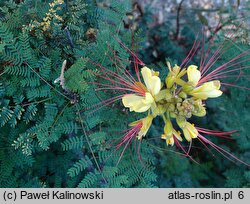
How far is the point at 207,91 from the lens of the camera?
1486mm

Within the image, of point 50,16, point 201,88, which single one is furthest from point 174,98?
point 50,16

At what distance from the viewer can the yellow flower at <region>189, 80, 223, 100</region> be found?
148cm

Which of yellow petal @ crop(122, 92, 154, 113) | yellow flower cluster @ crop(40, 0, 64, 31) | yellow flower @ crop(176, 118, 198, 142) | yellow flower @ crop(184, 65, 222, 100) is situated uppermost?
yellow flower cluster @ crop(40, 0, 64, 31)

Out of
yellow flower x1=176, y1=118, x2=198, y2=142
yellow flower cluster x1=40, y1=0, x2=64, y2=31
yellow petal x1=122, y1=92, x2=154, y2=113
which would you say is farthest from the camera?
yellow flower cluster x1=40, y1=0, x2=64, y2=31

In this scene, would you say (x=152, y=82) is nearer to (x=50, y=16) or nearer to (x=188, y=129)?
(x=188, y=129)

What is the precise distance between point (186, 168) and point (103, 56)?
1523 millimetres

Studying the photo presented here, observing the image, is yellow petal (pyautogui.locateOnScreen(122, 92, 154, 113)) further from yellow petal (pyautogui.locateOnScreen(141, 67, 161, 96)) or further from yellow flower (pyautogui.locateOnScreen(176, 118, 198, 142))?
yellow flower (pyautogui.locateOnScreen(176, 118, 198, 142))

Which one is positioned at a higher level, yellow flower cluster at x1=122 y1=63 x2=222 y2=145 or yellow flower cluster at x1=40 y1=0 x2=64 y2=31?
yellow flower cluster at x1=40 y1=0 x2=64 y2=31

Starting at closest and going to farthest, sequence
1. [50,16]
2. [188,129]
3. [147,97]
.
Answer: [147,97]
[188,129]
[50,16]

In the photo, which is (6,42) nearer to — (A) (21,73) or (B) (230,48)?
(A) (21,73)

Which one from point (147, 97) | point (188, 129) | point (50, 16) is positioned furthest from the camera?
point (50, 16)

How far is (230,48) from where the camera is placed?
7.67 ft

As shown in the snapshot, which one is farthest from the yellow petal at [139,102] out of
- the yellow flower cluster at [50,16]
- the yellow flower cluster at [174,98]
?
the yellow flower cluster at [50,16]

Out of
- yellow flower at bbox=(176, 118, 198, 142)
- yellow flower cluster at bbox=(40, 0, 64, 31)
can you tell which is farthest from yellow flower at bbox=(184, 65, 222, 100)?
yellow flower cluster at bbox=(40, 0, 64, 31)
